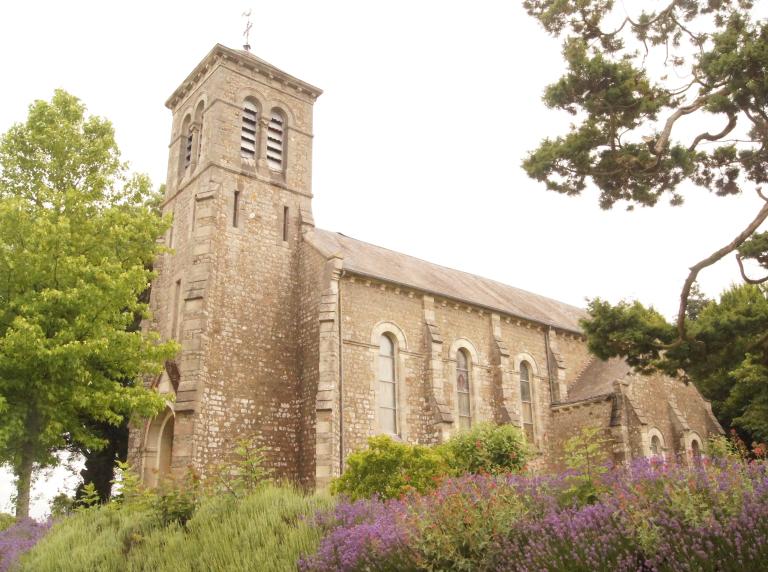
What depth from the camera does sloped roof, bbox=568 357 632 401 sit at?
87.6 feet

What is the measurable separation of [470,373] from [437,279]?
4.73 m

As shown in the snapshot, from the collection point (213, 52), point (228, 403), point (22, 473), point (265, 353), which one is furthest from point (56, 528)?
point (213, 52)

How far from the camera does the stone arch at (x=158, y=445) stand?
20.6 m

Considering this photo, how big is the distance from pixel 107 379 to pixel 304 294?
7697 mm

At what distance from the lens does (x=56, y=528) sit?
12.6 metres

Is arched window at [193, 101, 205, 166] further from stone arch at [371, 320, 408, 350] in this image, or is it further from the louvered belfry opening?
stone arch at [371, 320, 408, 350]

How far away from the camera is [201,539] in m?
9.42

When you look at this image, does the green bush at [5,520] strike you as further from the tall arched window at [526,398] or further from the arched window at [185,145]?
the tall arched window at [526,398]

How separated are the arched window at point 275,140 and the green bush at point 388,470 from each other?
12894 millimetres

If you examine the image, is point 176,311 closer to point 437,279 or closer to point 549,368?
point 437,279

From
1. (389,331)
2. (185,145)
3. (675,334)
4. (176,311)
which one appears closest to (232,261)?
(176,311)

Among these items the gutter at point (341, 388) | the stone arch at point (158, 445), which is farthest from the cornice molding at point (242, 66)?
the stone arch at point (158, 445)

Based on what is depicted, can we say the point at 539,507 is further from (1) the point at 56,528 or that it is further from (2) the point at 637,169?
(1) the point at 56,528

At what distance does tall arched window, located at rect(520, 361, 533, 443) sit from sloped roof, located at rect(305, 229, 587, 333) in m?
2.18
